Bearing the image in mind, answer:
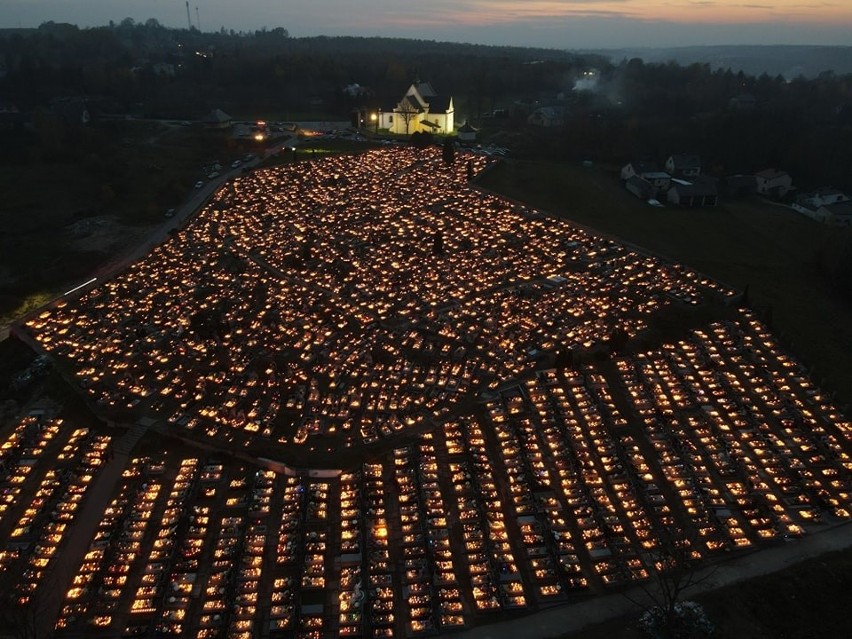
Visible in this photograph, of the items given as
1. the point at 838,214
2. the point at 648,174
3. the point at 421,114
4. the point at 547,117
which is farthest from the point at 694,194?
the point at 421,114

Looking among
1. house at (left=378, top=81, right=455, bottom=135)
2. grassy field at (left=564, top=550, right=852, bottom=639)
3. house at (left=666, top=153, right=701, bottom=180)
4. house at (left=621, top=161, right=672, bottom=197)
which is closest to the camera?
grassy field at (left=564, top=550, right=852, bottom=639)

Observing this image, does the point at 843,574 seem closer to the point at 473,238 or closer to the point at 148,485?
the point at 148,485

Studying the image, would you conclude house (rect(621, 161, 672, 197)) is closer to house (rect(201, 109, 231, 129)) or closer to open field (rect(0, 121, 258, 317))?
open field (rect(0, 121, 258, 317))

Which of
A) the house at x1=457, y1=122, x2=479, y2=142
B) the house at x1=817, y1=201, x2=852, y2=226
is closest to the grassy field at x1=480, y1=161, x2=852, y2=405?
the house at x1=817, y1=201, x2=852, y2=226

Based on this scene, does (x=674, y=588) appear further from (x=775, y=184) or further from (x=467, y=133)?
(x=467, y=133)

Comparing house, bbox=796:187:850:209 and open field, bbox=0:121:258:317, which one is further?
house, bbox=796:187:850:209

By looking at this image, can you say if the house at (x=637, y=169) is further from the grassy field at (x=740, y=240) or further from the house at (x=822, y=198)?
the house at (x=822, y=198)

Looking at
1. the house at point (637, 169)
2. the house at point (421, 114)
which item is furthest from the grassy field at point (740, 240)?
the house at point (421, 114)

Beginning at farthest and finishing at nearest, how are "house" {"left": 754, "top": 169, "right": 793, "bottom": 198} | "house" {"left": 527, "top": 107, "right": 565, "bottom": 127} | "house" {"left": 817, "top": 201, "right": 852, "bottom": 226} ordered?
"house" {"left": 527, "top": 107, "right": 565, "bottom": 127} → "house" {"left": 754, "top": 169, "right": 793, "bottom": 198} → "house" {"left": 817, "top": 201, "right": 852, "bottom": 226}
